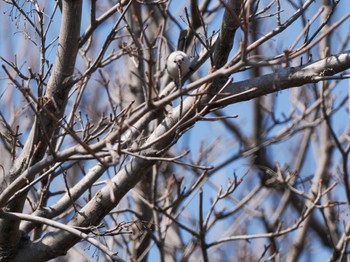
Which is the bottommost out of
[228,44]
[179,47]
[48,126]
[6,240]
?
[6,240]

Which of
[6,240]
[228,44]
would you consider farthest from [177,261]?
[228,44]

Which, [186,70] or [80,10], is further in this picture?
[186,70]

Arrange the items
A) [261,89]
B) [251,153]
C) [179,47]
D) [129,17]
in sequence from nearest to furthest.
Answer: [261,89] < [179,47] < [129,17] < [251,153]

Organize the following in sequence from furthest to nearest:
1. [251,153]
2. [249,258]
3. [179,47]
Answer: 1. [249,258]
2. [251,153]
3. [179,47]

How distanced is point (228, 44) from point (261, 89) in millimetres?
268

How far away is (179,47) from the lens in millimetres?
3682

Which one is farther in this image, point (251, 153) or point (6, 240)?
point (251, 153)

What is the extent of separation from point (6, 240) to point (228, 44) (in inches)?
53.0

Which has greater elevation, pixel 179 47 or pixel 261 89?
pixel 179 47

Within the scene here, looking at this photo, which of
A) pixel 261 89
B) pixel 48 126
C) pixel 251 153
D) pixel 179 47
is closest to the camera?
pixel 261 89

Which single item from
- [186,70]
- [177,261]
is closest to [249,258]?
[177,261]

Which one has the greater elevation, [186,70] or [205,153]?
[205,153]

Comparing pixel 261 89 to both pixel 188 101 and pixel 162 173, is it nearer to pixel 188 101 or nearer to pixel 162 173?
pixel 188 101

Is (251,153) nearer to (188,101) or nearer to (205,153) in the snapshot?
(205,153)
